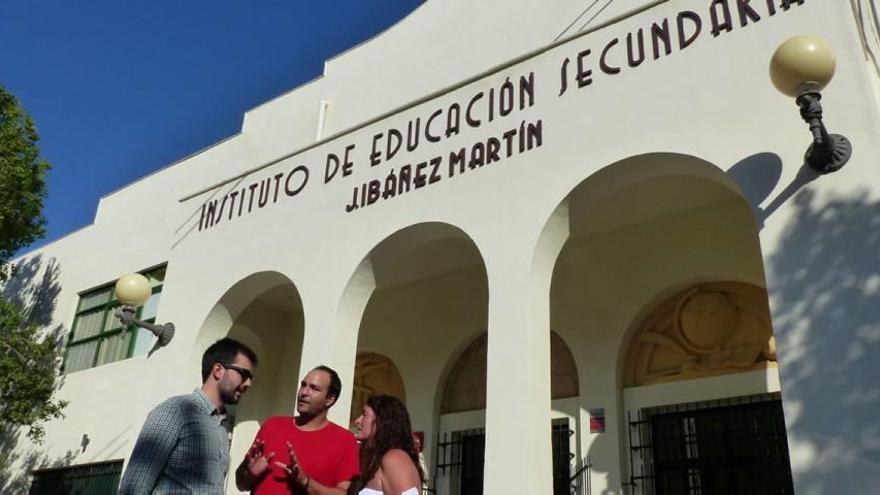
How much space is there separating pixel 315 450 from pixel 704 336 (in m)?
5.23

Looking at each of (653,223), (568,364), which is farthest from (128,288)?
(653,223)

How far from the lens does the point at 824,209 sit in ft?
17.0

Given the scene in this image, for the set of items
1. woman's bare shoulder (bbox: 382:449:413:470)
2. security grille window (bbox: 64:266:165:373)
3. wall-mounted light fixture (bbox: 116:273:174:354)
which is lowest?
woman's bare shoulder (bbox: 382:449:413:470)

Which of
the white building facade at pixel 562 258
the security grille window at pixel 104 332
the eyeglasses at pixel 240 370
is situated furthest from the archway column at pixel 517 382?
the security grille window at pixel 104 332

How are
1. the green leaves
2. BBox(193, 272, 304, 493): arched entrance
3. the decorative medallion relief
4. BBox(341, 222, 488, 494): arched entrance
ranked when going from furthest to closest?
the green leaves, BBox(193, 272, 304, 493): arched entrance, BBox(341, 222, 488, 494): arched entrance, the decorative medallion relief

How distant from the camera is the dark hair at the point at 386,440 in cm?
388

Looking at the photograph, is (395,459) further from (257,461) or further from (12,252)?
(12,252)

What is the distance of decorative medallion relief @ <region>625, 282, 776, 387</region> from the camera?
7.79 metres

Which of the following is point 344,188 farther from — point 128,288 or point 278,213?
point 128,288

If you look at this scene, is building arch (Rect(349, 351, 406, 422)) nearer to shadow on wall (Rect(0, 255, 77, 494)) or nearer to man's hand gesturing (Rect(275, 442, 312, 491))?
shadow on wall (Rect(0, 255, 77, 494))

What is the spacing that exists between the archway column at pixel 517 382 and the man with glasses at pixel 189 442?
2951 millimetres

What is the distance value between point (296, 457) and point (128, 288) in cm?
579

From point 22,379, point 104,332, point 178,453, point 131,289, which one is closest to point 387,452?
point 178,453

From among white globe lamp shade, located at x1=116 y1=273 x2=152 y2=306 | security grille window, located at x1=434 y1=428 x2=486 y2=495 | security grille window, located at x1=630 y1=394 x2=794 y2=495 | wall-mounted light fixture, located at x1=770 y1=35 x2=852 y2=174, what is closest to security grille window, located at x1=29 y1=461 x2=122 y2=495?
white globe lamp shade, located at x1=116 y1=273 x2=152 y2=306
